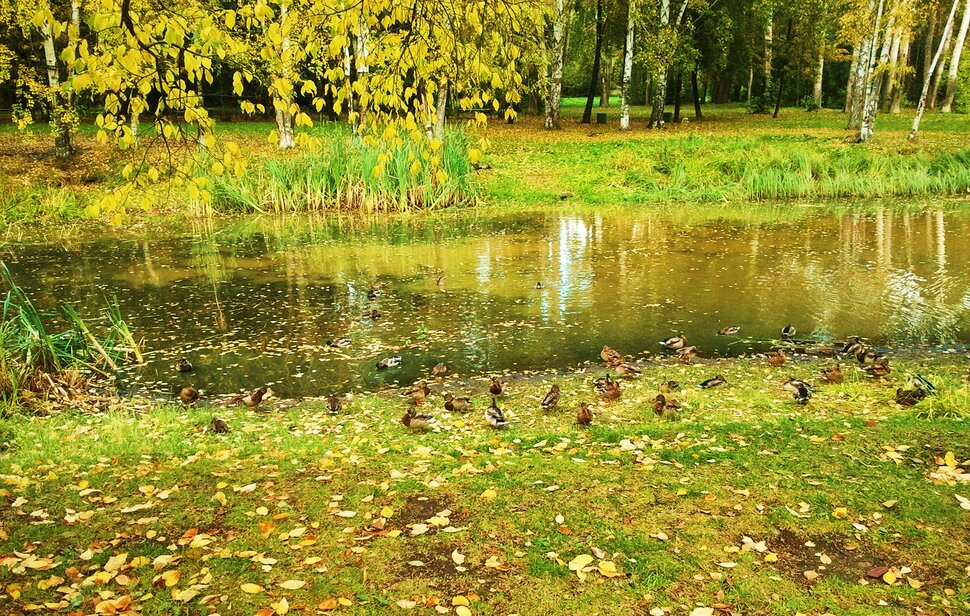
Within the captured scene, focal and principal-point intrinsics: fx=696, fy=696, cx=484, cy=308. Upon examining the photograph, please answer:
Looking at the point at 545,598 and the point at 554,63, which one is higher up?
the point at 554,63

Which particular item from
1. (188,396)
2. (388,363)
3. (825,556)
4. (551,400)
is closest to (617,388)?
(551,400)

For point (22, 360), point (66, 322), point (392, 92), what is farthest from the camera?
point (66, 322)

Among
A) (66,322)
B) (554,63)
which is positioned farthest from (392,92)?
(554,63)

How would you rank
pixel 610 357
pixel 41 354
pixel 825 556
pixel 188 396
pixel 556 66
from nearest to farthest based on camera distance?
pixel 825 556 → pixel 188 396 → pixel 41 354 → pixel 610 357 → pixel 556 66

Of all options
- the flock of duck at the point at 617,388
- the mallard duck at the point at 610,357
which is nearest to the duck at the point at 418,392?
the flock of duck at the point at 617,388

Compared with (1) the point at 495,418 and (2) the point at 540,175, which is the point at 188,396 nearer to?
(1) the point at 495,418

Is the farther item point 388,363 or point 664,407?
point 388,363

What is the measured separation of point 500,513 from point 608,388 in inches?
96.0

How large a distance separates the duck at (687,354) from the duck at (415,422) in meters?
3.12

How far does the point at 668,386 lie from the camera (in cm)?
647

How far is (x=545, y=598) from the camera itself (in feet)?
11.2

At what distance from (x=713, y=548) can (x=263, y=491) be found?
9.02 ft

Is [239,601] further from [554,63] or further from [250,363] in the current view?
[554,63]

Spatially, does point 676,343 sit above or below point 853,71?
below
